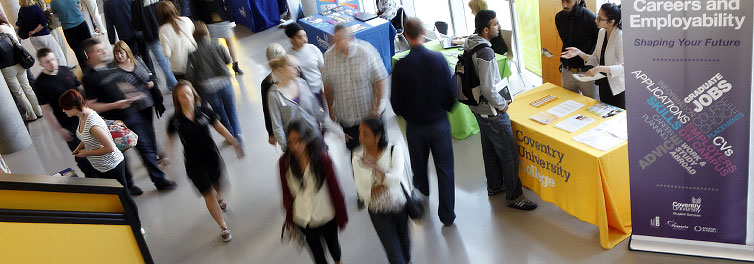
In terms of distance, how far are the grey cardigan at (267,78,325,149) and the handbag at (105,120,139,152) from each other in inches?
53.6

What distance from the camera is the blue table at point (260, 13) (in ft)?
37.3

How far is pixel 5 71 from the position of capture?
25.4 feet

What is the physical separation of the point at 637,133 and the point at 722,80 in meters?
0.57

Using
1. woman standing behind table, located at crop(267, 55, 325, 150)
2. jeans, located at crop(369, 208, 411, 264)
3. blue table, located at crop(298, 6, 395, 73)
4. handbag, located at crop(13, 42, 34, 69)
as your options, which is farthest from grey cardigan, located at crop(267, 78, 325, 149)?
handbag, located at crop(13, 42, 34, 69)

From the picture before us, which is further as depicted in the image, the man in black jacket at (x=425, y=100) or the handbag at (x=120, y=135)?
the handbag at (x=120, y=135)

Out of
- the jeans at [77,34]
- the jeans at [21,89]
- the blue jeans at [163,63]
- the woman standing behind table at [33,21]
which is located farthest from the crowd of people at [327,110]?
the jeans at [77,34]

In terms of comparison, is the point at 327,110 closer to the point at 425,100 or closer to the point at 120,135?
the point at 425,100

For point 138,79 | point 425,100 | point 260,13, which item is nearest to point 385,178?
point 425,100

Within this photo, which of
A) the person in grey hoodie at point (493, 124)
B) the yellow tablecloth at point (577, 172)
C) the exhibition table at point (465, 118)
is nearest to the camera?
the yellow tablecloth at point (577, 172)

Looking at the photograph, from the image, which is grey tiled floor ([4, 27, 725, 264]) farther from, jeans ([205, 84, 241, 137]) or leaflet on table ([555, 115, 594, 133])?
leaflet on table ([555, 115, 594, 133])

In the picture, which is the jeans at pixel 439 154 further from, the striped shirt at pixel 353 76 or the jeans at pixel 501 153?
the striped shirt at pixel 353 76

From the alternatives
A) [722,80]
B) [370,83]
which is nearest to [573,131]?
[722,80]

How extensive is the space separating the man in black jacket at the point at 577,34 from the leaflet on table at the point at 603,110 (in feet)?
1.65

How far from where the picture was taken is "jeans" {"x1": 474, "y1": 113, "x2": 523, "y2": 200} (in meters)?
4.57
